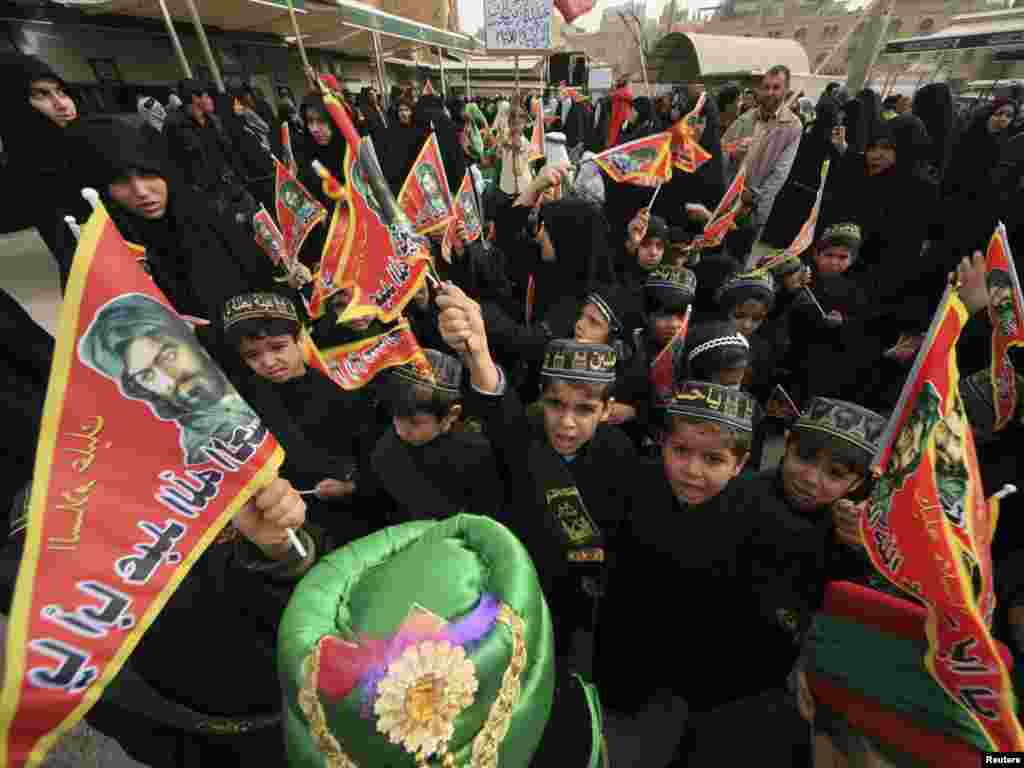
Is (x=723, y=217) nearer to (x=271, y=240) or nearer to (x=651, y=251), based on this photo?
(x=651, y=251)

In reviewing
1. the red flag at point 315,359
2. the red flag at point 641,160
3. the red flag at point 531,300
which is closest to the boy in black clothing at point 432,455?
the red flag at point 315,359

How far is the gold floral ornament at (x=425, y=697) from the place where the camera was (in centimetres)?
81

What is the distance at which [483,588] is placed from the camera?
0.98 metres

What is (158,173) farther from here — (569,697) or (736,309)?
(736,309)

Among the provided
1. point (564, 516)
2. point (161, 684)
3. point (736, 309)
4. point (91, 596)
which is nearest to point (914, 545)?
point (564, 516)

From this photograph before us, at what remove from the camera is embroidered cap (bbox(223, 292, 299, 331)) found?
2443 millimetres

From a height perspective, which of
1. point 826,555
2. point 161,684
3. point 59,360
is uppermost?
point 59,360

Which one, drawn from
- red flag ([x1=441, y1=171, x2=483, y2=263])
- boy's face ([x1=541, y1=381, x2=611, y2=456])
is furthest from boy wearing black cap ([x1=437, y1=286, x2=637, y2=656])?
red flag ([x1=441, y1=171, x2=483, y2=263])

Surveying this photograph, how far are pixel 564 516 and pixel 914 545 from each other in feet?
3.89

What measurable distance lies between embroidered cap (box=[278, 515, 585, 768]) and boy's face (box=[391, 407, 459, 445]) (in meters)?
1.15

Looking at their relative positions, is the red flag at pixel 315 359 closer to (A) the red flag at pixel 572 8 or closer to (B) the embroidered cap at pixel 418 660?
(B) the embroidered cap at pixel 418 660

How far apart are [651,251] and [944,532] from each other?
331cm

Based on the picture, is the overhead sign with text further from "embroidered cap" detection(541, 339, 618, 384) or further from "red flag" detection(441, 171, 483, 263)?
"embroidered cap" detection(541, 339, 618, 384)

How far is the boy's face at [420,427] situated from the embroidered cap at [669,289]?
189cm
